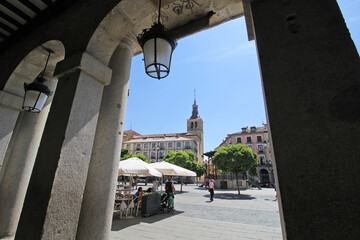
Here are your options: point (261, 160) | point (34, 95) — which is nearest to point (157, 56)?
point (34, 95)

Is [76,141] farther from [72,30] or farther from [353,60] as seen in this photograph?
[353,60]

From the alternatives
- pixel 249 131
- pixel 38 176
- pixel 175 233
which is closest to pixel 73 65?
pixel 38 176

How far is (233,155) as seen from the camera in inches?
699

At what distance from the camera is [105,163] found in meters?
1.95

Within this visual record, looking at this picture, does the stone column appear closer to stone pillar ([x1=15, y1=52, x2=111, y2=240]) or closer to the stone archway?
the stone archway

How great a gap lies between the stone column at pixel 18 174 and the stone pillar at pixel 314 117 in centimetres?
378

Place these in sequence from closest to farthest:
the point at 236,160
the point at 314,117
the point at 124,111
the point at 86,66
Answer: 1. the point at 314,117
2. the point at 86,66
3. the point at 124,111
4. the point at 236,160

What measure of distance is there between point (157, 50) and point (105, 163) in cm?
146

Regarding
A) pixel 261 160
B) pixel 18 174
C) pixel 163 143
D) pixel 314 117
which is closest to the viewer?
pixel 314 117

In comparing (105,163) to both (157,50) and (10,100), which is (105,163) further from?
(10,100)

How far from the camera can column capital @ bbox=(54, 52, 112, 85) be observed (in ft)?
5.91

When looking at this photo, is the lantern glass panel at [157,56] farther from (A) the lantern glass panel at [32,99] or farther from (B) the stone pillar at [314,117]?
(A) the lantern glass panel at [32,99]

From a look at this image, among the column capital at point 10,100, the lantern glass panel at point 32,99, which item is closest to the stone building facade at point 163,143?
the column capital at point 10,100

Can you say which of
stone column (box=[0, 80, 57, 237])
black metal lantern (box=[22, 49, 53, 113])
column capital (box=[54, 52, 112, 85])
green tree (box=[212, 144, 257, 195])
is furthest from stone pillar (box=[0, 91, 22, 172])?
green tree (box=[212, 144, 257, 195])
